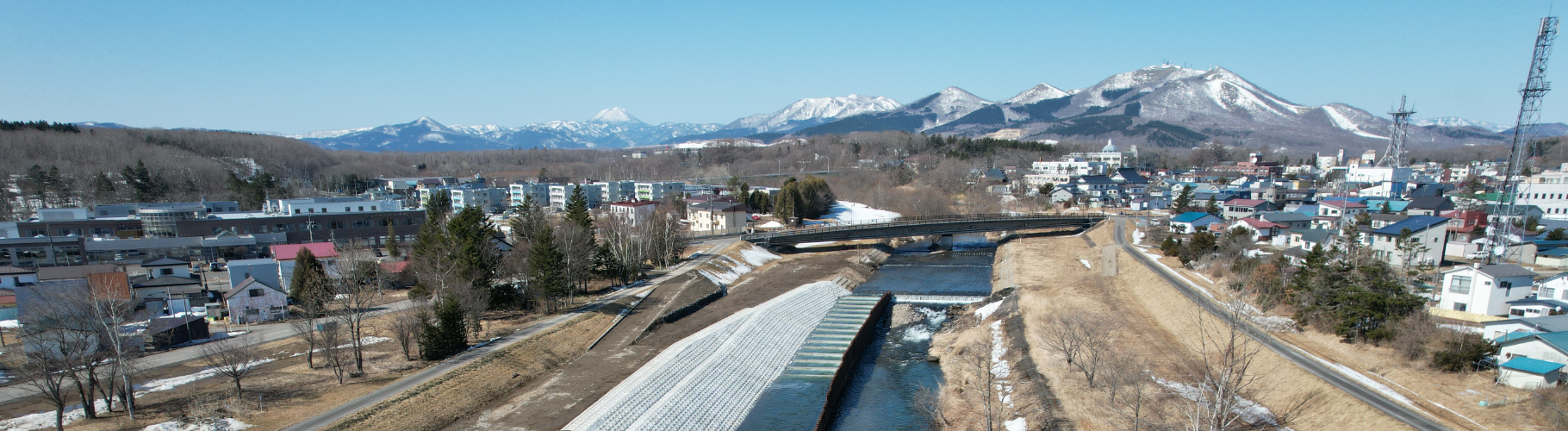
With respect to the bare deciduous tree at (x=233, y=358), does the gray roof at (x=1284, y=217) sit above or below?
above

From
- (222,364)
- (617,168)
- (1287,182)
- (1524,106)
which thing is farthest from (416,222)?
(1287,182)

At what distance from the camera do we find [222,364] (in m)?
21.4

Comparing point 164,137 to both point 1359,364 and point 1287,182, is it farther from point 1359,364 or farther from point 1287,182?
point 1287,182

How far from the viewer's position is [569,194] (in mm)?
92188

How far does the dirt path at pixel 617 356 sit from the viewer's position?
67.9 feet

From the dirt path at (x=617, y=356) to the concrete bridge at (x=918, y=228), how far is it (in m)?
10.6

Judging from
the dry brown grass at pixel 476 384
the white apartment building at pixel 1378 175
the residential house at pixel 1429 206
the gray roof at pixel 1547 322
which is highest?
the white apartment building at pixel 1378 175

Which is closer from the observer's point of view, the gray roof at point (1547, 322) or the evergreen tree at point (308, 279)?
the gray roof at point (1547, 322)

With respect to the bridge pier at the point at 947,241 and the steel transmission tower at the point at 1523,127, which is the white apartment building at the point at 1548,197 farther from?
the bridge pier at the point at 947,241

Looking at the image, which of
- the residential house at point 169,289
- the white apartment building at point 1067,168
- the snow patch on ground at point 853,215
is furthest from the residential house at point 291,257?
the white apartment building at point 1067,168

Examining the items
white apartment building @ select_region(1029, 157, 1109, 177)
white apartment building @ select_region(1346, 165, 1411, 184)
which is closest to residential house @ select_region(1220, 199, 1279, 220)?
white apartment building @ select_region(1346, 165, 1411, 184)

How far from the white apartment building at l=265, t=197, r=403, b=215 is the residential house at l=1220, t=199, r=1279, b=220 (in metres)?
79.7

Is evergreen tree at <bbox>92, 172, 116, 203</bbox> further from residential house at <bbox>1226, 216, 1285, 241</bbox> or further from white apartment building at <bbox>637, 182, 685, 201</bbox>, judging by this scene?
residential house at <bbox>1226, 216, 1285, 241</bbox>

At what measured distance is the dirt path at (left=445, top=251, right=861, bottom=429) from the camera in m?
20.7
